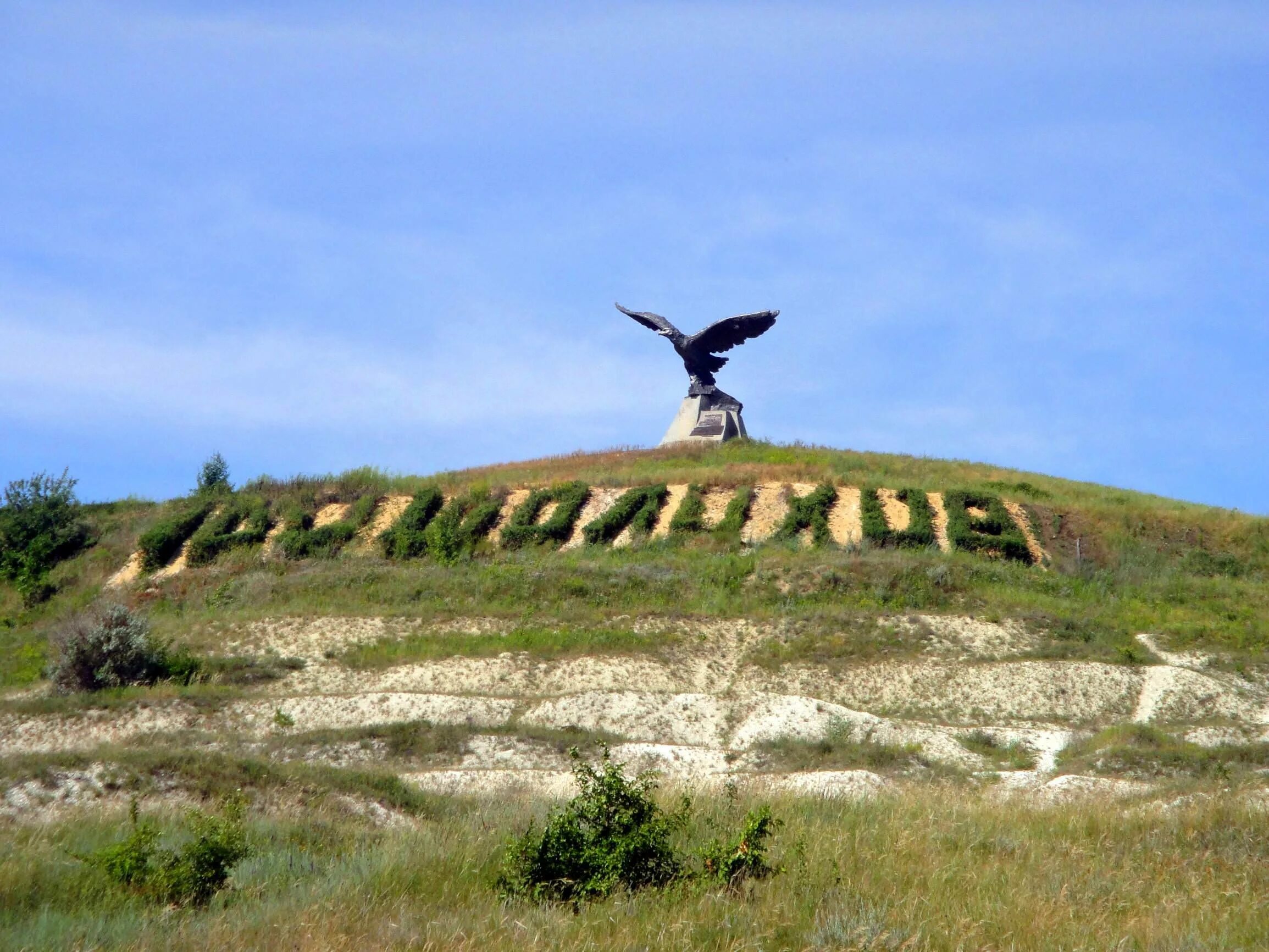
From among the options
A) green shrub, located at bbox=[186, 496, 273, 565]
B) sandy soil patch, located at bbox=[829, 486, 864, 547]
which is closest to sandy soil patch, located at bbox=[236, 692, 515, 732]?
green shrub, located at bbox=[186, 496, 273, 565]

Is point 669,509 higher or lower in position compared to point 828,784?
higher

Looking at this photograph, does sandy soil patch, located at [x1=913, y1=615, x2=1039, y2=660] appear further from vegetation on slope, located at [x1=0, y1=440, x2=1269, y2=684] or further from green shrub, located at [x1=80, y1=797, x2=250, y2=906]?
green shrub, located at [x1=80, y1=797, x2=250, y2=906]

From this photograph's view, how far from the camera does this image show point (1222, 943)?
23.3ft

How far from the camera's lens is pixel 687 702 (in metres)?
23.8

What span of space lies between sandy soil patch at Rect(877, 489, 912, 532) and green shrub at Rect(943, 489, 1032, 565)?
4.13 ft

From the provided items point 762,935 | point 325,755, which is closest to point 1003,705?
point 325,755

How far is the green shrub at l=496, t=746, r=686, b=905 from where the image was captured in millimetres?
8500

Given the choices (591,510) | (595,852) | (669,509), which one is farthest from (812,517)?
(595,852)

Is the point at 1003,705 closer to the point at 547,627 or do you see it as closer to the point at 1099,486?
the point at 547,627

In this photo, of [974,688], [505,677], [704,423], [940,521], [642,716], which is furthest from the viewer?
[704,423]

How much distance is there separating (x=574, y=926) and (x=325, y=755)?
13.9m

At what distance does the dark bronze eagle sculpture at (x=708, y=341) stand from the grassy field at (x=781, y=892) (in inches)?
1428

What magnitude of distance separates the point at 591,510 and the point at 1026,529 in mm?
13472

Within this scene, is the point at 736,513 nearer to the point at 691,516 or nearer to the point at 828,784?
the point at 691,516
